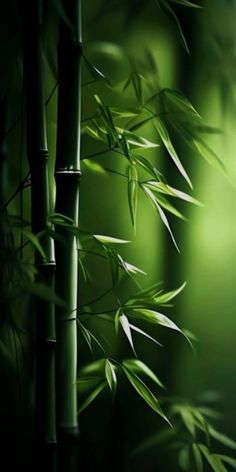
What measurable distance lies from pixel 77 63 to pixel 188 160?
0.40 m

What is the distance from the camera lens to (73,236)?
1.16 m

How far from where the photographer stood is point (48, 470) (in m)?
1.18

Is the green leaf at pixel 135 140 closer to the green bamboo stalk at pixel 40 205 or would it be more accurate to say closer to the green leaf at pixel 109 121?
the green leaf at pixel 109 121

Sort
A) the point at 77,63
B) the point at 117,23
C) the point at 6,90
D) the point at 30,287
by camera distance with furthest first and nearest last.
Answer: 1. the point at 117,23
2. the point at 6,90
3. the point at 77,63
4. the point at 30,287

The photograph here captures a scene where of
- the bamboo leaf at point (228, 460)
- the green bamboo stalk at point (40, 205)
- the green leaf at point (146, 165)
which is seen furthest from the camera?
the bamboo leaf at point (228, 460)

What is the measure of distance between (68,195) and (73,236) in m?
0.07

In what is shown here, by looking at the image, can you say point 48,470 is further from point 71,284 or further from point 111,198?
point 111,198

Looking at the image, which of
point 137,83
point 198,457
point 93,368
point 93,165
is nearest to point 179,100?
point 137,83

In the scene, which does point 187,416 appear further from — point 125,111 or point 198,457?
point 125,111

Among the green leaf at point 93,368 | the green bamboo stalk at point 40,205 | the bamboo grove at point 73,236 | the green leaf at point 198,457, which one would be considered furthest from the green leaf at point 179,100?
the green leaf at point 198,457

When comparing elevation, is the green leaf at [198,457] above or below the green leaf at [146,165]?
below

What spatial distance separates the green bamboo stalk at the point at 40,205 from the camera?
3.63 feet

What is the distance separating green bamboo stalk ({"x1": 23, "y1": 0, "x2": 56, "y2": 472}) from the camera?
1.11 meters

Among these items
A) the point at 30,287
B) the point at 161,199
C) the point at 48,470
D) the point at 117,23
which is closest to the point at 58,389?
the point at 48,470
